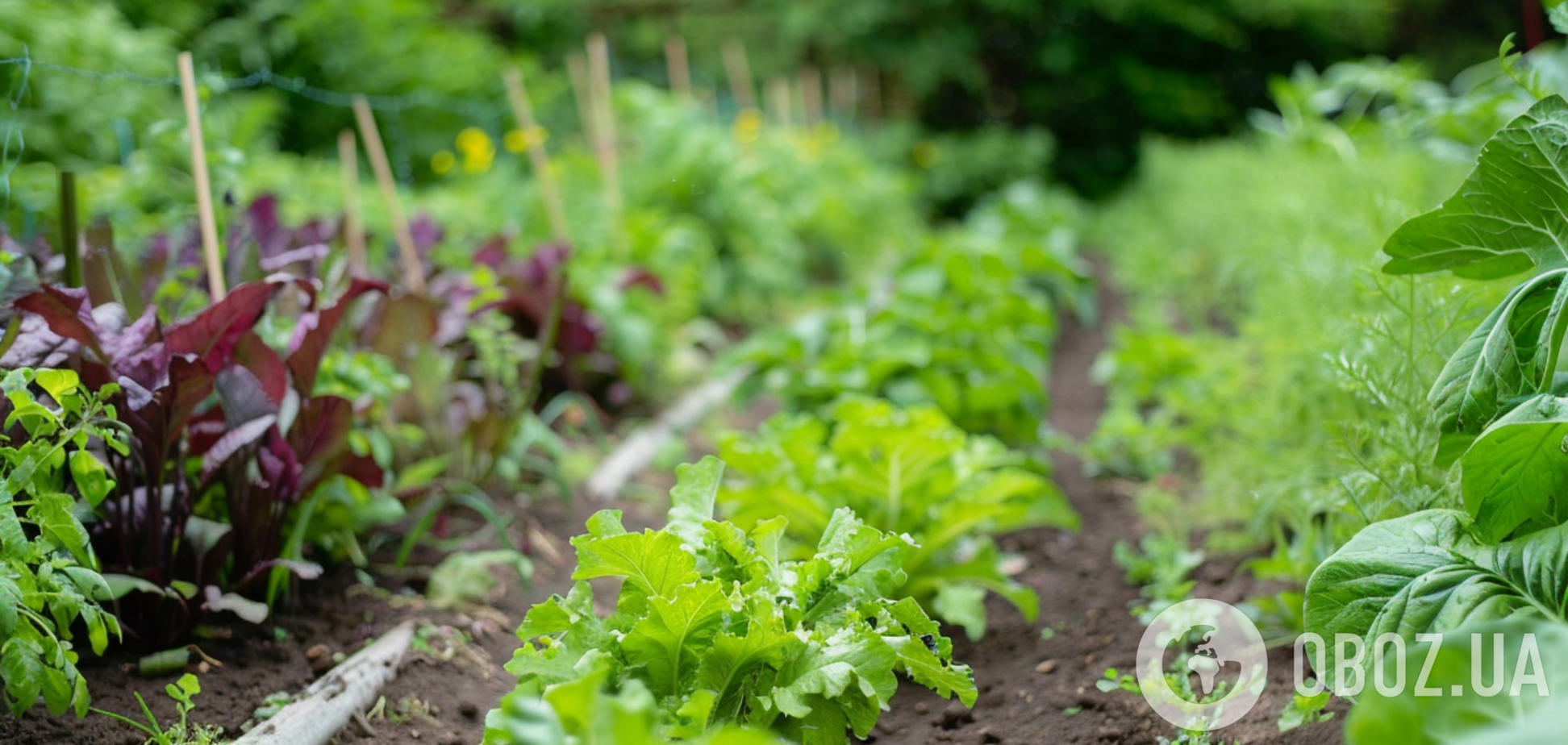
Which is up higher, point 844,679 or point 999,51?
point 999,51

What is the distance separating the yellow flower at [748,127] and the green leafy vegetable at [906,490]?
198 inches

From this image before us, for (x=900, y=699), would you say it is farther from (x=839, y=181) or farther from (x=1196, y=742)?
(x=839, y=181)

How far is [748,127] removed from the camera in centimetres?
785

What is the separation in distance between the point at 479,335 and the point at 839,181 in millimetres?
5444

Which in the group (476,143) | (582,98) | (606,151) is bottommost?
(606,151)

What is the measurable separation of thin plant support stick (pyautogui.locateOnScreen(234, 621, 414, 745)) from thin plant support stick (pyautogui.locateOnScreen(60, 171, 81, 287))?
0.97 meters

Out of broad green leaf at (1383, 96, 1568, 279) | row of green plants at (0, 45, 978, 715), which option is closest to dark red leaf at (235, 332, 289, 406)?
row of green plants at (0, 45, 978, 715)

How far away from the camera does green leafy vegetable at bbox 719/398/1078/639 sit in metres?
2.51

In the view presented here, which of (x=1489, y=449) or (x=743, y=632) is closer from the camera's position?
(x=1489, y=449)

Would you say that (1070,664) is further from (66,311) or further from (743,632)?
(66,311)

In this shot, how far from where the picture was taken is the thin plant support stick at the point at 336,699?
1929 mm

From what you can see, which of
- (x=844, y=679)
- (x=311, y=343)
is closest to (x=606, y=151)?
(x=311, y=343)

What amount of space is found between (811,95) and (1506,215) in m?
10.4

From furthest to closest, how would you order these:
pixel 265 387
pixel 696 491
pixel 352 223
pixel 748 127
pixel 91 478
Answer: pixel 748 127
pixel 352 223
pixel 265 387
pixel 696 491
pixel 91 478
